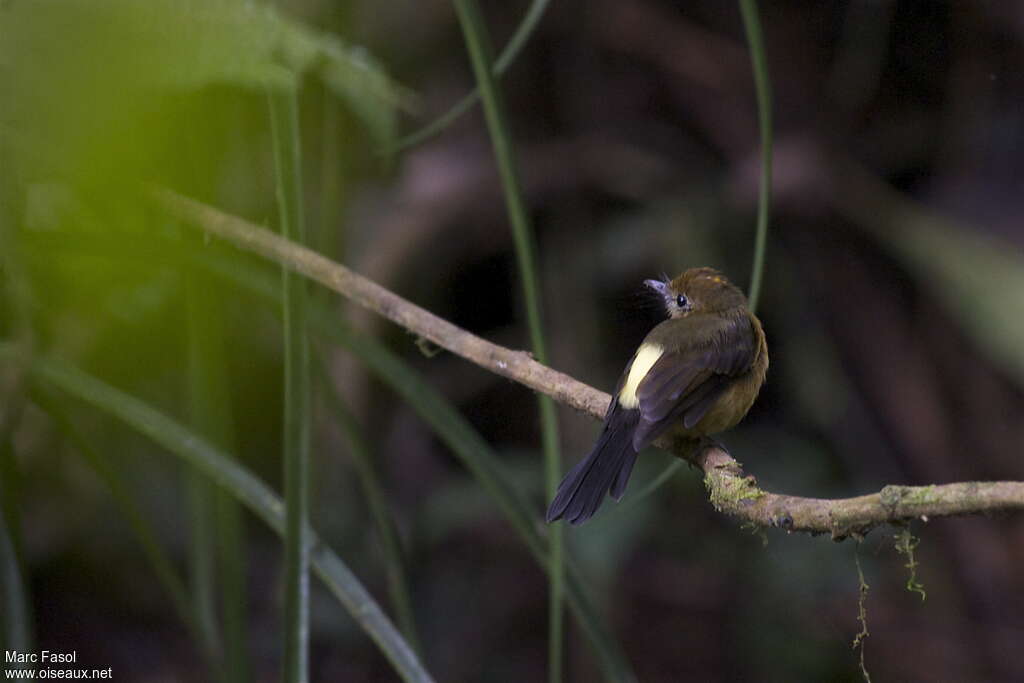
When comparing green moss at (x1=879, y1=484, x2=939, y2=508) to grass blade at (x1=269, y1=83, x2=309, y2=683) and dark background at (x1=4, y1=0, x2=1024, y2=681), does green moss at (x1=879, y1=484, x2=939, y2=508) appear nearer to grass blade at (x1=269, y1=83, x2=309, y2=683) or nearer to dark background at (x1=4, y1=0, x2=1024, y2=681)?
grass blade at (x1=269, y1=83, x2=309, y2=683)

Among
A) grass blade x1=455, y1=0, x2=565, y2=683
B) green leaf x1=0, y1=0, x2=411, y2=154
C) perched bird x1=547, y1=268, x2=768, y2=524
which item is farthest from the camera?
perched bird x1=547, y1=268, x2=768, y2=524

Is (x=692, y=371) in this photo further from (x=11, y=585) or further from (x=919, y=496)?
(x=11, y=585)

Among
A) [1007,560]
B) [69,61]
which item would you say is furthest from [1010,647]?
[69,61]

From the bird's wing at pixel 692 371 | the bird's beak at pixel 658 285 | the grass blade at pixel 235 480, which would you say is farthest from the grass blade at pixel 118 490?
the bird's beak at pixel 658 285

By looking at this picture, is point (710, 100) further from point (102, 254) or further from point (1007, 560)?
point (102, 254)

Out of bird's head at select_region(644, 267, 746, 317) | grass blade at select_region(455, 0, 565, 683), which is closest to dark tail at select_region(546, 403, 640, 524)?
grass blade at select_region(455, 0, 565, 683)

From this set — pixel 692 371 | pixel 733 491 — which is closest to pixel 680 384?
pixel 692 371
